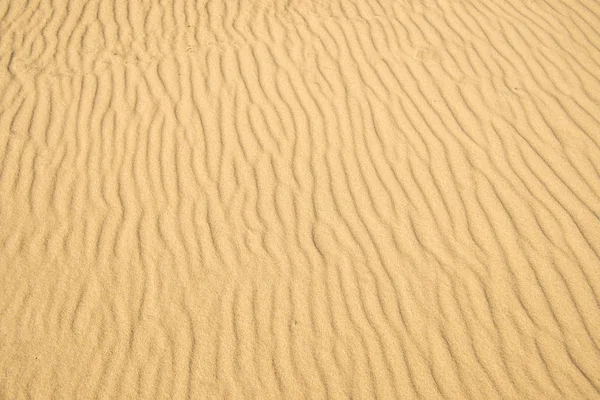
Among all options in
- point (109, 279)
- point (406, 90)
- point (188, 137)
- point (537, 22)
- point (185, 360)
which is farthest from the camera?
point (537, 22)

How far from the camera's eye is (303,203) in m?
3.40

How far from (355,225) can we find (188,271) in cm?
117

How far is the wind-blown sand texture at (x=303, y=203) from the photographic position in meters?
2.69

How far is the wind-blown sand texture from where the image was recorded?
2.69 metres

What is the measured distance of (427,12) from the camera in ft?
16.2

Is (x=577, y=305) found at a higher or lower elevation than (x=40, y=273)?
higher

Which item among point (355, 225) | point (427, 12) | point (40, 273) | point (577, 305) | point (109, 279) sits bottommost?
point (40, 273)

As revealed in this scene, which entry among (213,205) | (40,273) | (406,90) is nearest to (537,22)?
(406,90)

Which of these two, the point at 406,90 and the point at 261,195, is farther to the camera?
the point at 406,90

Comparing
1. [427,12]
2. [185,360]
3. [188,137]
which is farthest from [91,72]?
[427,12]

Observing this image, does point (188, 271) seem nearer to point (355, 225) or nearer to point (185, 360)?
point (185, 360)

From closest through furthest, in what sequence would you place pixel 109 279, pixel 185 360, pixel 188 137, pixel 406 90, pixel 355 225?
pixel 185 360
pixel 109 279
pixel 355 225
pixel 188 137
pixel 406 90

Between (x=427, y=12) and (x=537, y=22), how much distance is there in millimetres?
1106

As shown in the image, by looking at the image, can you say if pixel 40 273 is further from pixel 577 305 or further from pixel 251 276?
pixel 577 305
